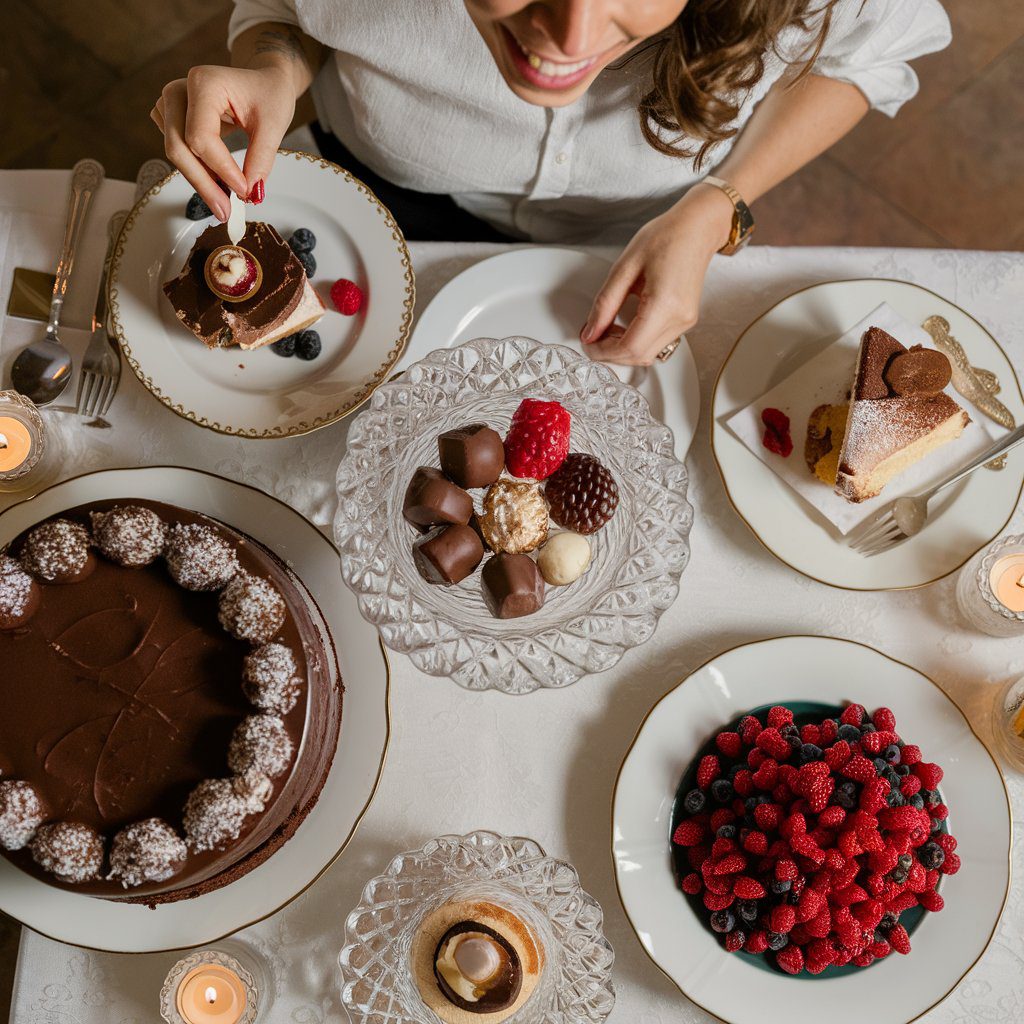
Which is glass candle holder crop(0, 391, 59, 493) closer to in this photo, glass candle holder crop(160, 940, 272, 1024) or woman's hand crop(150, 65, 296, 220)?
woman's hand crop(150, 65, 296, 220)

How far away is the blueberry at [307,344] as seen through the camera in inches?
55.6

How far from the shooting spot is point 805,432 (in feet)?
4.69

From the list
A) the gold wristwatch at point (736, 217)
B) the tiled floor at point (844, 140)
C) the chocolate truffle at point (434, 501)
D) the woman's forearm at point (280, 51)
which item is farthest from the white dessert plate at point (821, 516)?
the tiled floor at point (844, 140)

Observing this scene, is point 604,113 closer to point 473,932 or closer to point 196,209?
point 196,209

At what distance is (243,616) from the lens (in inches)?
47.5

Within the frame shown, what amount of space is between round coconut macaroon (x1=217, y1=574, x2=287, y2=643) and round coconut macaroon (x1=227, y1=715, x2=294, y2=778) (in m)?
0.11

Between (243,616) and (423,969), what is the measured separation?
56 cm

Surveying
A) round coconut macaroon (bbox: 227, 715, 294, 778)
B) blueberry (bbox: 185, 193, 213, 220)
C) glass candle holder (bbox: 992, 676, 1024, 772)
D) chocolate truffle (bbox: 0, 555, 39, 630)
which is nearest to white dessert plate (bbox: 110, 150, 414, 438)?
blueberry (bbox: 185, 193, 213, 220)

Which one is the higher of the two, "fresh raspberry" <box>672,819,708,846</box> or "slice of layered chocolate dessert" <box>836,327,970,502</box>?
"slice of layered chocolate dessert" <box>836,327,970,502</box>

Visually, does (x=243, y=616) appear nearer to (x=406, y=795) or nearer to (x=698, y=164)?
(x=406, y=795)

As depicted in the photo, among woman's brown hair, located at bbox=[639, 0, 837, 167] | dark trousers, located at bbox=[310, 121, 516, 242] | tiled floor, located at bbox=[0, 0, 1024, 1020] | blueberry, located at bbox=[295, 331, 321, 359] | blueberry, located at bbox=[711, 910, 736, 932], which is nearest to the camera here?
woman's brown hair, located at bbox=[639, 0, 837, 167]

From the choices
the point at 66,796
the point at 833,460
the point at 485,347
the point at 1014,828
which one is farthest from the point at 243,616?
the point at 1014,828

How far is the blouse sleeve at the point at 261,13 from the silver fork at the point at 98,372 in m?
0.37

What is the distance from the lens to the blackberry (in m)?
1.17
